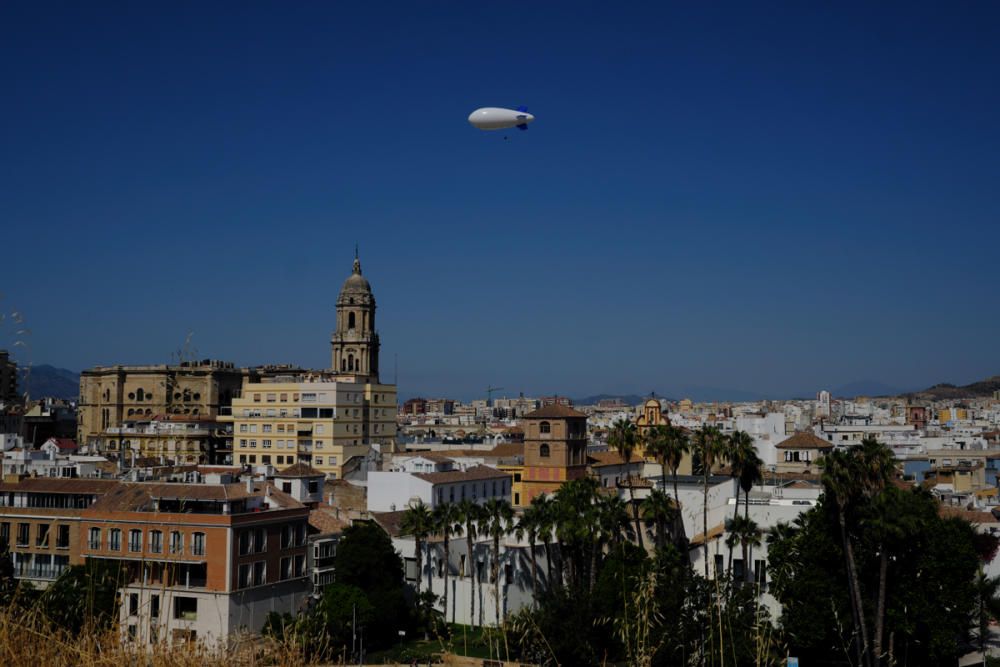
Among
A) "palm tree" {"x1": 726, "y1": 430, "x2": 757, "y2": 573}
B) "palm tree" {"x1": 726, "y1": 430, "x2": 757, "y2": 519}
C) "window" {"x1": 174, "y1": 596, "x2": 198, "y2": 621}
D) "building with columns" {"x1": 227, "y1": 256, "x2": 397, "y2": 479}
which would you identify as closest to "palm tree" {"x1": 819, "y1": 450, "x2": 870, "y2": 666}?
"palm tree" {"x1": 726, "y1": 430, "x2": 757, "y2": 573}

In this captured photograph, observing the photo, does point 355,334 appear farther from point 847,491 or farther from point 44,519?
point 847,491

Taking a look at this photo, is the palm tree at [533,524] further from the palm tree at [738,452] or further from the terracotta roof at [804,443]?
the terracotta roof at [804,443]

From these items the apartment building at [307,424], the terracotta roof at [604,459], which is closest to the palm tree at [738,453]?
the terracotta roof at [604,459]

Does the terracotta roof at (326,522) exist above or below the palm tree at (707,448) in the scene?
below

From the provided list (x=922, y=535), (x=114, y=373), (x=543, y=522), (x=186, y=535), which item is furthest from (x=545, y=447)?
(x=114, y=373)

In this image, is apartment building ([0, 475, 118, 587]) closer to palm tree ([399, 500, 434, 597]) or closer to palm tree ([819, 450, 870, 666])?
palm tree ([399, 500, 434, 597])

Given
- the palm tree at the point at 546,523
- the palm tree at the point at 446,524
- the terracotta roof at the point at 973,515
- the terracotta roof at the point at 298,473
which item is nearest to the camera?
the palm tree at the point at 546,523
